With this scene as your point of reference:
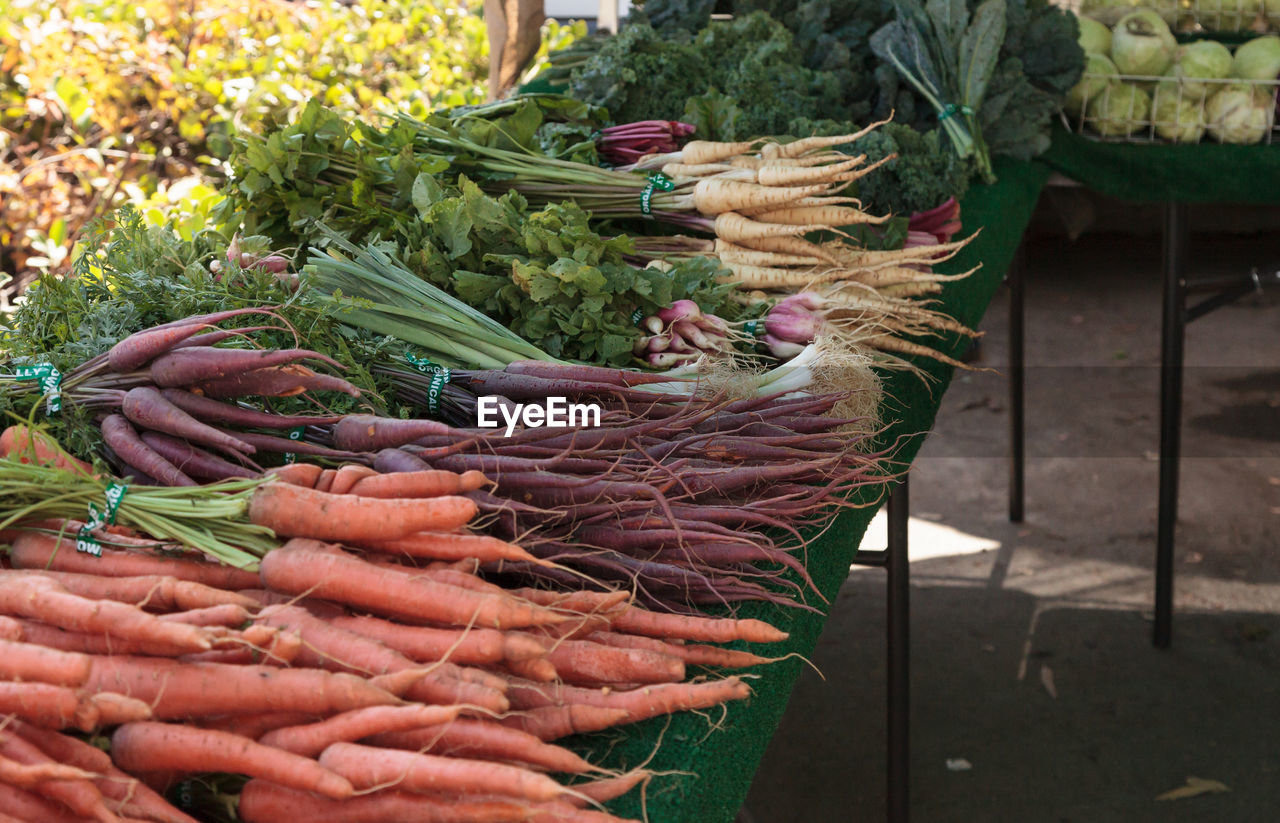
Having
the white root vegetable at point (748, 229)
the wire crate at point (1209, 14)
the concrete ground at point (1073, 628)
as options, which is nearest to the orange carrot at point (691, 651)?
the white root vegetable at point (748, 229)

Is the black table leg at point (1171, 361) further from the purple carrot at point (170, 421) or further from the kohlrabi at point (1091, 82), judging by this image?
the purple carrot at point (170, 421)

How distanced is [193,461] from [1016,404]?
3.73 metres

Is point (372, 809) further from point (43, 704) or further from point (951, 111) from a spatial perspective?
point (951, 111)

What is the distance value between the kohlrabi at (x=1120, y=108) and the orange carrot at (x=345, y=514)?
10.9 feet

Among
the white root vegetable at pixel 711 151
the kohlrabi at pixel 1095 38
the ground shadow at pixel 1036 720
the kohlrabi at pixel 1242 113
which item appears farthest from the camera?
the kohlrabi at pixel 1095 38

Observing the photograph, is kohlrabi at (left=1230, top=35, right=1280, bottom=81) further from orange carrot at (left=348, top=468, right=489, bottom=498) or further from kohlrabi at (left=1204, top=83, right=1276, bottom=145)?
orange carrot at (left=348, top=468, right=489, bottom=498)

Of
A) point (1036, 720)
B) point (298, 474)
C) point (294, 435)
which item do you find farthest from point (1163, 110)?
point (298, 474)

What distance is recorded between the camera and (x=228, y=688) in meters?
0.95

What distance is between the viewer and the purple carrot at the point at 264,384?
129 cm

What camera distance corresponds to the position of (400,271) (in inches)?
71.5

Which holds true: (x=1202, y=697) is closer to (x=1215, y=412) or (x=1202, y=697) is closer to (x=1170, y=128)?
(x=1170, y=128)

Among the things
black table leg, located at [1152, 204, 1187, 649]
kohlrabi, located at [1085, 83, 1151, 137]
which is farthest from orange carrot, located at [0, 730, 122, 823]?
kohlrabi, located at [1085, 83, 1151, 137]

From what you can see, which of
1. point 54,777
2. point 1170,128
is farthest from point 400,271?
point 1170,128

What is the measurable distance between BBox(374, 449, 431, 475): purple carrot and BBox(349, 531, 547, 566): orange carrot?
0.33 feet
